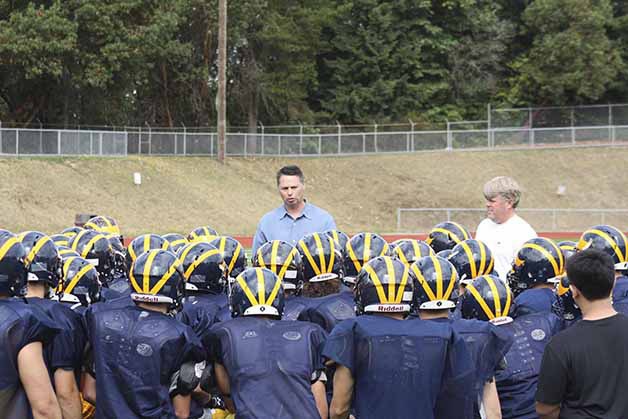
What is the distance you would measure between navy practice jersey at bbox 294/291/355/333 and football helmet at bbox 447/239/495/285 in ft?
5.04

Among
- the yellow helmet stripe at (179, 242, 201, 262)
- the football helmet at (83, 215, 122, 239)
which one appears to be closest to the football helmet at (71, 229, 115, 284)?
the yellow helmet stripe at (179, 242, 201, 262)

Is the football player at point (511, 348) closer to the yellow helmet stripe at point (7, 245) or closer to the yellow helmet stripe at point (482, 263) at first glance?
the yellow helmet stripe at point (482, 263)

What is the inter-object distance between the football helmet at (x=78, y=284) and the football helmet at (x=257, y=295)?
1567 millimetres

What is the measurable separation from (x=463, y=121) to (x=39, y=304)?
1850 inches

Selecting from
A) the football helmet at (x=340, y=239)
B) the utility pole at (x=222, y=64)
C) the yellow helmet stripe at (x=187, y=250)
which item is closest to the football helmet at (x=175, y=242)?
the yellow helmet stripe at (x=187, y=250)

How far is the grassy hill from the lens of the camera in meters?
33.6

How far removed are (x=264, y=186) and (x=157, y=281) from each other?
3516 cm

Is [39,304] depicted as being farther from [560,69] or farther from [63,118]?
[560,69]

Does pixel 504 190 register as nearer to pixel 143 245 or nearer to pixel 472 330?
pixel 143 245

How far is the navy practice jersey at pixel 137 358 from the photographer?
5332 millimetres

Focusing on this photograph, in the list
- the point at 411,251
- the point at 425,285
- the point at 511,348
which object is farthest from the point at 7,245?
the point at 411,251

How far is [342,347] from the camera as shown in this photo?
195 inches

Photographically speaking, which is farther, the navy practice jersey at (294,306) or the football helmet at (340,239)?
the football helmet at (340,239)

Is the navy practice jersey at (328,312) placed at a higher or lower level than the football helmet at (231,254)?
lower
